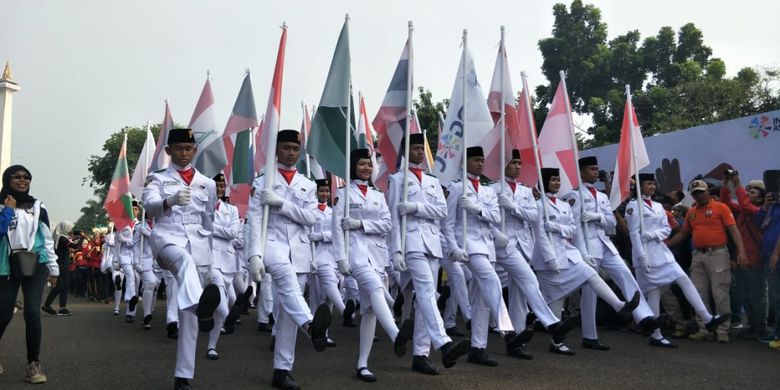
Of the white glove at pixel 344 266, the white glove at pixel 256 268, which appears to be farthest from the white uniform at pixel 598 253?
the white glove at pixel 256 268

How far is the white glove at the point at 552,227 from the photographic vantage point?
883 cm

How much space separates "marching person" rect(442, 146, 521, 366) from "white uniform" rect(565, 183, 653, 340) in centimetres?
159

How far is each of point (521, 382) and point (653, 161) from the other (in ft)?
26.6

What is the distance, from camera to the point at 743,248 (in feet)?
32.2

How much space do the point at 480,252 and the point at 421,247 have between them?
81 cm

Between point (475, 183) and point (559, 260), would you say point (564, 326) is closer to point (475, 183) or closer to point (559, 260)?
point (559, 260)

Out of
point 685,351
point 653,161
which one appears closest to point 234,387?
point 685,351

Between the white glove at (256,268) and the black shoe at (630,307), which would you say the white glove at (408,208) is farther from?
the black shoe at (630,307)

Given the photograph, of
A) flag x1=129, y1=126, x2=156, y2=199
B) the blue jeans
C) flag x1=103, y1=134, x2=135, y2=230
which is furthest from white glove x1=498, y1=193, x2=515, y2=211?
flag x1=103, y1=134, x2=135, y2=230

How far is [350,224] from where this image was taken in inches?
272

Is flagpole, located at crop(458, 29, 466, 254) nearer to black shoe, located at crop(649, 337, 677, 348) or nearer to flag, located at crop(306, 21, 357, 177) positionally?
flag, located at crop(306, 21, 357, 177)

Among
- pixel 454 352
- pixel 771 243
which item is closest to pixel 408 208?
pixel 454 352

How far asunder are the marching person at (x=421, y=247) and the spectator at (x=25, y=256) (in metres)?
3.42

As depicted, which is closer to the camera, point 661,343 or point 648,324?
point 648,324
